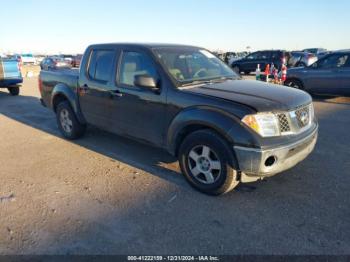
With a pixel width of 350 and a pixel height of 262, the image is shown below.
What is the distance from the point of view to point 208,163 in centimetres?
382

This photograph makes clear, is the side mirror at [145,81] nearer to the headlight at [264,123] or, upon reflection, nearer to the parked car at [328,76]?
the headlight at [264,123]

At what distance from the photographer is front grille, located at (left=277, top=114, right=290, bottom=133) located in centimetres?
353

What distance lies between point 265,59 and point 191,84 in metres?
18.5

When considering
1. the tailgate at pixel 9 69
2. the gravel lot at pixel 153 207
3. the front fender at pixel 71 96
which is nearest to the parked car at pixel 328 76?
the gravel lot at pixel 153 207

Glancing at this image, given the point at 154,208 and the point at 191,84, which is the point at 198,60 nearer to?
the point at 191,84

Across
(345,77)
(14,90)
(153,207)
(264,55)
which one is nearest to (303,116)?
(153,207)

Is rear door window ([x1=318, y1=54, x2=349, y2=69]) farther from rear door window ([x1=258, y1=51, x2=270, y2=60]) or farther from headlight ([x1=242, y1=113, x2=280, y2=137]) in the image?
rear door window ([x1=258, y1=51, x2=270, y2=60])

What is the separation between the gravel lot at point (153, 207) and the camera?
2.96m

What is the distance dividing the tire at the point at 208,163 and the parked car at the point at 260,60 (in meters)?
18.4

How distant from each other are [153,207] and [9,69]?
36.0ft

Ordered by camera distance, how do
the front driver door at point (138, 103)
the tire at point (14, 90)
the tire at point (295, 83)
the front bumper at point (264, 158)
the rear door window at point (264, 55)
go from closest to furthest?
the front bumper at point (264, 158) < the front driver door at point (138, 103) < the tire at point (295, 83) < the tire at point (14, 90) < the rear door window at point (264, 55)

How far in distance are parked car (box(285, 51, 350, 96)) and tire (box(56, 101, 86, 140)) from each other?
7901mm

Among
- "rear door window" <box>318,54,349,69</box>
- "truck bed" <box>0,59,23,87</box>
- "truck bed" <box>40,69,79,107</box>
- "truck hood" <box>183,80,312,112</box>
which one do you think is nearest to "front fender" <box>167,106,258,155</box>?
"truck hood" <box>183,80,312,112</box>

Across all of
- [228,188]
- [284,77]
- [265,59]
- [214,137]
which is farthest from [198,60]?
[265,59]
